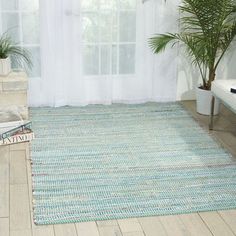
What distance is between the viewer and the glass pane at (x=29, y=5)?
3.86m

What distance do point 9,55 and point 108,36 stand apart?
0.81m

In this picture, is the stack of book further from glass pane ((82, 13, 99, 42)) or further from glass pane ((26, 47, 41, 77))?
glass pane ((82, 13, 99, 42))

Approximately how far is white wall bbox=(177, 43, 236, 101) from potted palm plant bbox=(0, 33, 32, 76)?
51.8 inches

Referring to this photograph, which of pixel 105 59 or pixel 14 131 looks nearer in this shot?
pixel 14 131

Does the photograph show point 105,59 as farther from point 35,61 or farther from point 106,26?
point 35,61

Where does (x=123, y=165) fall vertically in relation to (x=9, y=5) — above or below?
below

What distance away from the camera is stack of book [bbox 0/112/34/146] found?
339cm

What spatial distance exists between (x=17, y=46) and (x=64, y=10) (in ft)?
1.56

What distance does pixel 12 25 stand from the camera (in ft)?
12.8

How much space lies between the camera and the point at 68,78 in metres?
4.11

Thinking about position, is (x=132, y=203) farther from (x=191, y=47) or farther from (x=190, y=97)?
(x=190, y=97)

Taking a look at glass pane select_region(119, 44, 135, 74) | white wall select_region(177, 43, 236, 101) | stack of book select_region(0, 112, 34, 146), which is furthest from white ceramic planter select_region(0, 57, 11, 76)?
white wall select_region(177, 43, 236, 101)

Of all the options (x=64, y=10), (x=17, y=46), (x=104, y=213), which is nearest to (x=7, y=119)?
(x=17, y=46)

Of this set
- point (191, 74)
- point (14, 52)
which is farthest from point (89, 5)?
point (191, 74)
